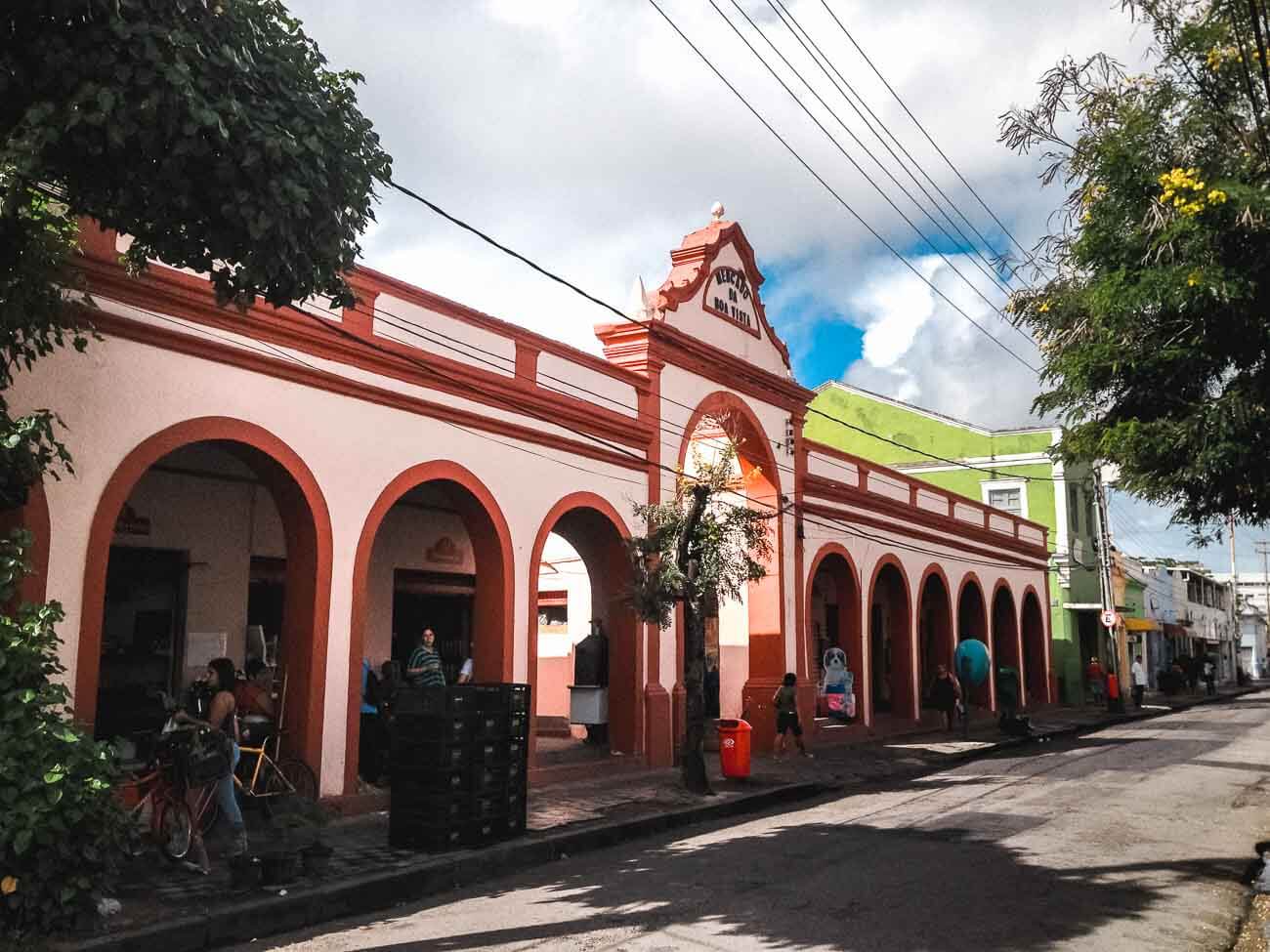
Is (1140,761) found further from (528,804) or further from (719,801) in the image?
(528,804)

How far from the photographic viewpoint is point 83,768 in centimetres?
539

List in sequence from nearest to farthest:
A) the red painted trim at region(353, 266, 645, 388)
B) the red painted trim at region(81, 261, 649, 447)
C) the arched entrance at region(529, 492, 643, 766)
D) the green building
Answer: the red painted trim at region(81, 261, 649, 447)
the red painted trim at region(353, 266, 645, 388)
the arched entrance at region(529, 492, 643, 766)
the green building

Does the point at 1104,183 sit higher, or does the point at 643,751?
the point at 1104,183

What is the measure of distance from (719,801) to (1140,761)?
323 inches

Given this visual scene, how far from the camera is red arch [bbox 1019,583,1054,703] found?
32250 mm

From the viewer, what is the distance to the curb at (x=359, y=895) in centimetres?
663

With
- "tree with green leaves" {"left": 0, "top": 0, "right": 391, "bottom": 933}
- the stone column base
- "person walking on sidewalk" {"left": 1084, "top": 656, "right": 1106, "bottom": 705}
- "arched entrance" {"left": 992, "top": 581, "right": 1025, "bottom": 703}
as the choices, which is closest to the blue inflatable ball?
"arched entrance" {"left": 992, "top": 581, "right": 1025, "bottom": 703}

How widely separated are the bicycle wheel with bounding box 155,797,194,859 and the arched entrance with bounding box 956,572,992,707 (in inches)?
921

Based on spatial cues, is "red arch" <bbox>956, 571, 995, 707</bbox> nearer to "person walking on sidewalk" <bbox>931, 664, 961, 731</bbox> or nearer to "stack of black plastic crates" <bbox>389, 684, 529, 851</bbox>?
"person walking on sidewalk" <bbox>931, 664, 961, 731</bbox>

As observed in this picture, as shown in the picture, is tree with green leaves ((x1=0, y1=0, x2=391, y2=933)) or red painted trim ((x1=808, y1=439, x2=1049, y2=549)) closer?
tree with green leaves ((x1=0, y1=0, x2=391, y2=933))

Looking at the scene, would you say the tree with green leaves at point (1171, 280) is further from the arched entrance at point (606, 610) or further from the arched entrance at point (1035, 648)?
the arched entrance at point (1035, 648)

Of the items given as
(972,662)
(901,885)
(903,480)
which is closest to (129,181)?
(901,885)

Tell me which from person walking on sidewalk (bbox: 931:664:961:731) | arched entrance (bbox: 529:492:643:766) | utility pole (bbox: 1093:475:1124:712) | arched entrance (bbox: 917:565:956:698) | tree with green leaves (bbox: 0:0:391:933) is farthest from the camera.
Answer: utility pole (bbox: 1093:475:1124:712)

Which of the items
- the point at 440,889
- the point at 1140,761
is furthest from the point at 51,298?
the point at 1140,761
